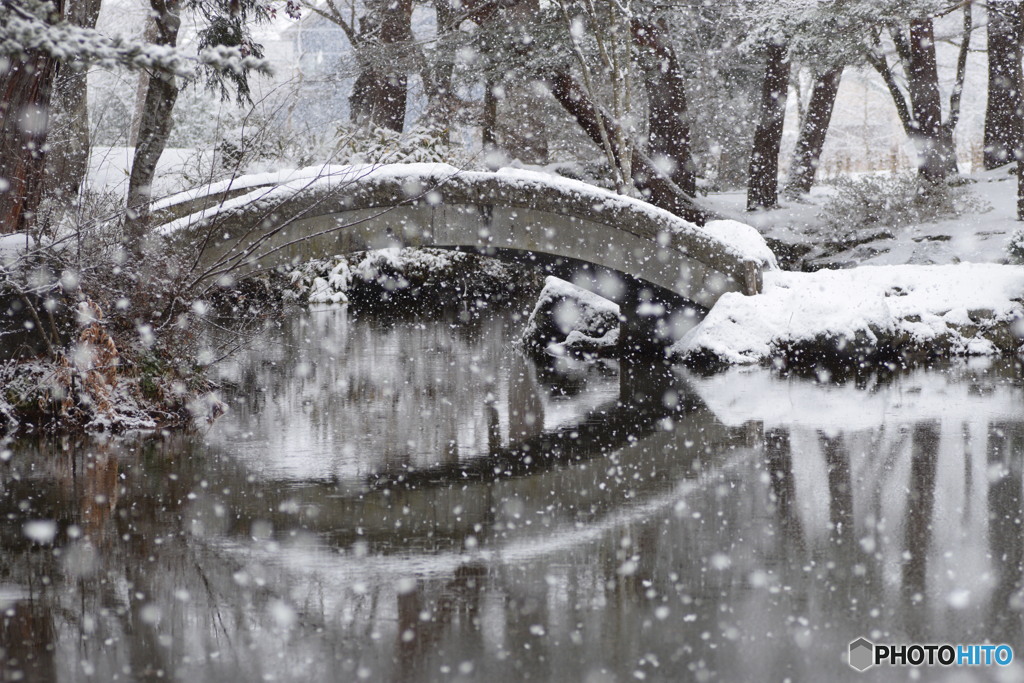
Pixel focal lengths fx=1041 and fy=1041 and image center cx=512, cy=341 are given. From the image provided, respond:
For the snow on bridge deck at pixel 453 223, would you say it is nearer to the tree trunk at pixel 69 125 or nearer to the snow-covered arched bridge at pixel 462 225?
the snow-covered arched bridge at pixel 462 225

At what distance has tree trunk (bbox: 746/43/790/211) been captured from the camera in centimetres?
2244

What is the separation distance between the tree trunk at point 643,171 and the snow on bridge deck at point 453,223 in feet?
22.7

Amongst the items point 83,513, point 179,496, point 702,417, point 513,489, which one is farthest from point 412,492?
point 702,417

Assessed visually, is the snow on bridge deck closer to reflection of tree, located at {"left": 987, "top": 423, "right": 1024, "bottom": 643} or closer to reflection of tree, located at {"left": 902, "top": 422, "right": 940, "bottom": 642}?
reflection of tree, located at {"left": 902, "top": 422, "right": 940, "bottom": 642}

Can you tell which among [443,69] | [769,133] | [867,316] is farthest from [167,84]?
[769,133]

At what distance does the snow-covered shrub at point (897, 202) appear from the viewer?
20.2 m

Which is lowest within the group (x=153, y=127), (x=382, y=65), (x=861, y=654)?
(x=861, y=654)

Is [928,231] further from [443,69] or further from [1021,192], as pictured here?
[443,69]

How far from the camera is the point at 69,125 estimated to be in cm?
1582

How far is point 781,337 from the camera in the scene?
13.4 meters

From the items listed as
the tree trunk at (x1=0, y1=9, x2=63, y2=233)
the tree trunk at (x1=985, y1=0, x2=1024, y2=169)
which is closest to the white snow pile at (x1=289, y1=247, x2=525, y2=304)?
the tree trunk at (x1=985, y1=0, x2=1024, y2=169)

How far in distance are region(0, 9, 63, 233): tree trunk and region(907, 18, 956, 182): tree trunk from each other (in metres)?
17.0

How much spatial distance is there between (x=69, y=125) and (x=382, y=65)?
709cm

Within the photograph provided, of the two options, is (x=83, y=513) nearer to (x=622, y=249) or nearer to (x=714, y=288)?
(x=622, y=249)
